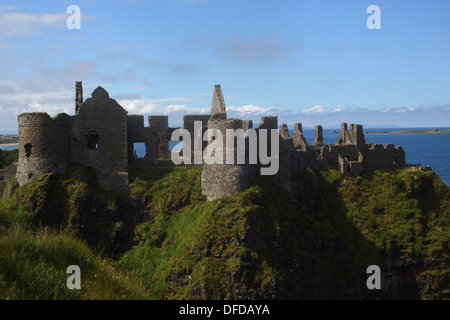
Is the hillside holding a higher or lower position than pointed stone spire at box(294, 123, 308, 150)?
lower

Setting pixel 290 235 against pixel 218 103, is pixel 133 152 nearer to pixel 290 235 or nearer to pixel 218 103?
pixel 218 103

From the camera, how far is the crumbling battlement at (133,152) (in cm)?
3550

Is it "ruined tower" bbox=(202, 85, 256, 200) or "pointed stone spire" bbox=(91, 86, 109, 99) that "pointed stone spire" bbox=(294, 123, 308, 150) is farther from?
"pointed stone spire" bbox=(91, 86, 109, 99)

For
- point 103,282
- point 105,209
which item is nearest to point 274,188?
point 105,209

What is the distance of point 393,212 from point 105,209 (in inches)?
982

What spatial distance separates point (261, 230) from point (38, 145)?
19655 millimetres

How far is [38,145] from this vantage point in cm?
3653

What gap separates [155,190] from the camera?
125 ft

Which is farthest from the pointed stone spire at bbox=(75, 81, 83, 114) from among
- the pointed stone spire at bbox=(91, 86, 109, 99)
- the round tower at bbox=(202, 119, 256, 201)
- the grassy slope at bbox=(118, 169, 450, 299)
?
the round tower at bbox=(202, 119, 256, 201)

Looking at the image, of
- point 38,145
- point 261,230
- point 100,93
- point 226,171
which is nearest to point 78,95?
point 100,93

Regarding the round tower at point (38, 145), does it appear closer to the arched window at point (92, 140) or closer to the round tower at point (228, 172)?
→ the arched window at point (92, 140)

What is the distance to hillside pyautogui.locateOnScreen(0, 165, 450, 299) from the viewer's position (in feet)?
104

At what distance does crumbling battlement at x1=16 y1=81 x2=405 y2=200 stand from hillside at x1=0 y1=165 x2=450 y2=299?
1031 millimetres

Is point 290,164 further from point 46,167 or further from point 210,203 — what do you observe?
point 46,167
